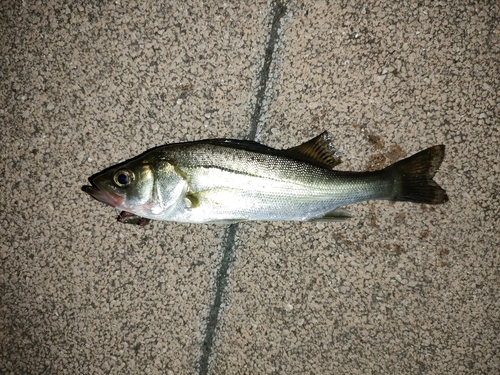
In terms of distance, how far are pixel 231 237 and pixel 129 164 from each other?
32.3 inches

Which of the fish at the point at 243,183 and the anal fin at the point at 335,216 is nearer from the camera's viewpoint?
the fish at the point at 243,183

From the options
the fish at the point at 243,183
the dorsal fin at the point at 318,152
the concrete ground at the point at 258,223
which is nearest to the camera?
the fish at the point at 243,183

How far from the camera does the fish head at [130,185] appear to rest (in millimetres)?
1850

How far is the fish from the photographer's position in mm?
1844

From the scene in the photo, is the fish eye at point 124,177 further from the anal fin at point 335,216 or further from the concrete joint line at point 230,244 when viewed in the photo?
the anal fin at point 335,216

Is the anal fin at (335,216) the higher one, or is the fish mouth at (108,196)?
the anal fin at (335,216)

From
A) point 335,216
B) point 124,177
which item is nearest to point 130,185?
point 124,177

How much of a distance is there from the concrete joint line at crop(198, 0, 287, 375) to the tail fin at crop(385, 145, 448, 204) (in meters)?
0.89

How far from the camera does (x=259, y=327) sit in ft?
7.30

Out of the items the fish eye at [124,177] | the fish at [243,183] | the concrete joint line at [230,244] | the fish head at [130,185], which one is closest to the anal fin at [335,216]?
the fish at [243,183]

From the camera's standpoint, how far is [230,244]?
223 centimetres

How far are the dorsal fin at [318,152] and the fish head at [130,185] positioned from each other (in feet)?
2.74

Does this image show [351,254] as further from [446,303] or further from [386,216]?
[446,303]

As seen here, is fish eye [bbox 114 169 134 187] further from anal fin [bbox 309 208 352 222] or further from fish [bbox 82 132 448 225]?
anal fin [bbox 309 208 352 222]
